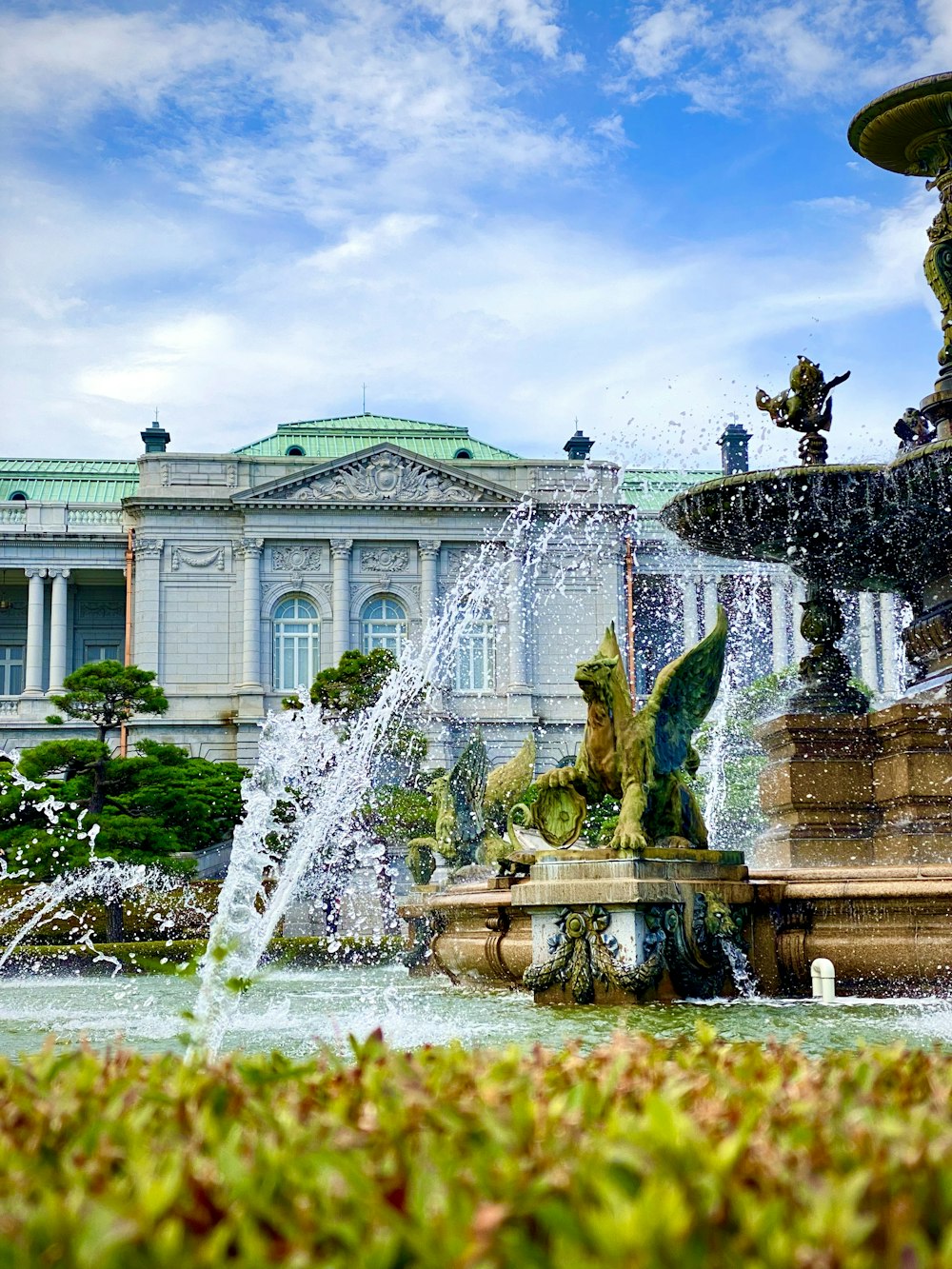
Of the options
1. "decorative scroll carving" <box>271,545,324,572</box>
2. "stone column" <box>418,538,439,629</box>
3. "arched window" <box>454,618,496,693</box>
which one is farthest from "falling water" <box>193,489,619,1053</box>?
"decorative scroll carving" <box>271,545,324,572</box>

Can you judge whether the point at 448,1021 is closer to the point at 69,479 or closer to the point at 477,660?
the point at 477,660

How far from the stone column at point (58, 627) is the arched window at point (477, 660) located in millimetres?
14554

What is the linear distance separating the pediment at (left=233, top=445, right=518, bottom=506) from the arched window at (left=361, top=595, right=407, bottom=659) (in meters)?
3.79

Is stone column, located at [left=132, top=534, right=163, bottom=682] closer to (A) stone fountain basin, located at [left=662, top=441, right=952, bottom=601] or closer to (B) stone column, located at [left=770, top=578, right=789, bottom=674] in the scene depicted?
(B) stone column, located at [left=770, top=578, right=789, bottom=674]

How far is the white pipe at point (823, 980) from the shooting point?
9.27 meters

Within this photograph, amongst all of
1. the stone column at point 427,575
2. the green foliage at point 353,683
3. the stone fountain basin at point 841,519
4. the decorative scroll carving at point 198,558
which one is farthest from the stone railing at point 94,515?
the stone fountain basin at point 841,519

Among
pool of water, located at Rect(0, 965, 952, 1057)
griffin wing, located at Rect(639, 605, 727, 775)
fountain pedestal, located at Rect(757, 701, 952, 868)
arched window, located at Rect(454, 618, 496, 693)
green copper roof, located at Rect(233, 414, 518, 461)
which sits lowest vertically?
pool of water, located at Rect(0, 965, 952, 1057)

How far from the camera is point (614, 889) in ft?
30.9

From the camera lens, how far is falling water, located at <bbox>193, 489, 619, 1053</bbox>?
2409cm

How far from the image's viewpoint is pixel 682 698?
1034 cm

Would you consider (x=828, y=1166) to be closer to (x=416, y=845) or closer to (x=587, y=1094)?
(x=587, y=1094)

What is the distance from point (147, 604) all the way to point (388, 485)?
9.72 meters

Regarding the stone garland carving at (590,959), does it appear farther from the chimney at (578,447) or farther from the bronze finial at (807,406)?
the chimney at (578,447)

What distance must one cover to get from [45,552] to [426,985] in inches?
1780
